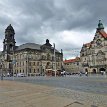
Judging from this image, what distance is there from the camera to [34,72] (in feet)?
355

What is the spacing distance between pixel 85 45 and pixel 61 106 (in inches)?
4276

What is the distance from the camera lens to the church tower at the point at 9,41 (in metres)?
115

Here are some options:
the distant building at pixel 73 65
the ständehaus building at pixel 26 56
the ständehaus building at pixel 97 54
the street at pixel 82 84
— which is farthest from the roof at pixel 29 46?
the street at pixel 82 84

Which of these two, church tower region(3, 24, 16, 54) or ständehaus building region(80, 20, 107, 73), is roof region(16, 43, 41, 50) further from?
ständehaus building region(80, 20, 107, 73)

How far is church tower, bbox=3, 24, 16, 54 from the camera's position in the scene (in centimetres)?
11488

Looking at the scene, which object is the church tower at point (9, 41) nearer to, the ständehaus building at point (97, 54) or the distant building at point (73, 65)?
the ständehaus building at point (97, 54)

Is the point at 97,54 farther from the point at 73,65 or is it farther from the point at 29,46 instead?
the point at 73,65

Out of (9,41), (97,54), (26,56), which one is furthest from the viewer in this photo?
(9,41)

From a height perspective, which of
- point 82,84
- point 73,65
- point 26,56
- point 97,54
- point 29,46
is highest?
point 29,46

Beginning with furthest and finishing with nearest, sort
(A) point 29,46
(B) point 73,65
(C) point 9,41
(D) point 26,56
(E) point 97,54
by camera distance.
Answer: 1. (B) point 73,65
2. (C) point 9,41
3. (A) point 29,46
4. (D) point 26,56
5. (E) point 97,54

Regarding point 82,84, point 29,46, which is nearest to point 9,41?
point 29,46

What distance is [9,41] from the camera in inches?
4520

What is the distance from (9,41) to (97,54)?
164ft

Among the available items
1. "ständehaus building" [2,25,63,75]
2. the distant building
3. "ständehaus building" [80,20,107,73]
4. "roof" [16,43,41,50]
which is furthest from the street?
the distant building
